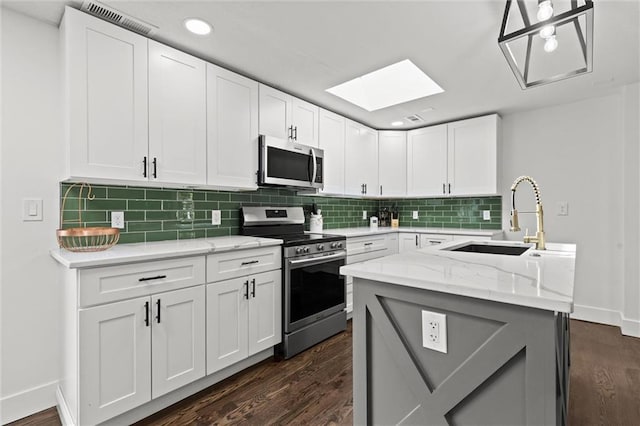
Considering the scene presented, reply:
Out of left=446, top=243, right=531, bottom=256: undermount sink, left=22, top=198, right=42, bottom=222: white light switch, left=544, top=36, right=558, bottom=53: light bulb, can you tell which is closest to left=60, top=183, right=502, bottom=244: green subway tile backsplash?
left=22, top=198, right=42, bottom=222: white light switch

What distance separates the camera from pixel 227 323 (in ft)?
7.11

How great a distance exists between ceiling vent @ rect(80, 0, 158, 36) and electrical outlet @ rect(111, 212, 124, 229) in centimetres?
119

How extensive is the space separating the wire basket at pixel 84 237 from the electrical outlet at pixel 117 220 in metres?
0.18

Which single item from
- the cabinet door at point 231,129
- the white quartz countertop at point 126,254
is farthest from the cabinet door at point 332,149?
the white quartz countertop at point 126,254

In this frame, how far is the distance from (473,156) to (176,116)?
3217mm

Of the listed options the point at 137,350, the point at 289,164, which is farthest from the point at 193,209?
the point at 137,350

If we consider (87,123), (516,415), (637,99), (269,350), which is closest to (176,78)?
(87,123)

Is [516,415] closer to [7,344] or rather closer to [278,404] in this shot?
[278,404]

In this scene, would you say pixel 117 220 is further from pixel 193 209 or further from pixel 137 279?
pixel 137 279

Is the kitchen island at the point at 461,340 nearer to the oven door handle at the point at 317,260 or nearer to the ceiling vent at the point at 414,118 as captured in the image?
the oven door handle at the point at 317,260

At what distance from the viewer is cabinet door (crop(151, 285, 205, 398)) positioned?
1.81 metres

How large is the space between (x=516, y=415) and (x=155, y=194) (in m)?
2.44

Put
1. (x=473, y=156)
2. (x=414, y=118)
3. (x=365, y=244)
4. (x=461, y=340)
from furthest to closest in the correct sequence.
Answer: (x=414, y=118) < (x=473, y=156) < (x=365, y=244) < (x=461, y=340)

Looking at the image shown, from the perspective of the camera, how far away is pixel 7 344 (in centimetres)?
184
